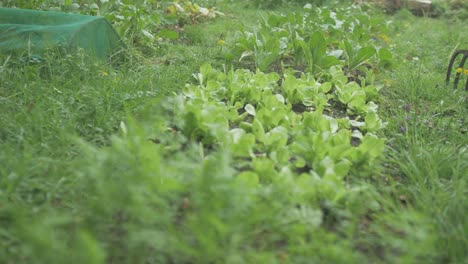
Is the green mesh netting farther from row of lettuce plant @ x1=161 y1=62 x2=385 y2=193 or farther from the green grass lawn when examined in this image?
row of lettuce plant @ x1=161 y1=62 x2=385 y2=193

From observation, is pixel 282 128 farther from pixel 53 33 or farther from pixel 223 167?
pixel 53 33

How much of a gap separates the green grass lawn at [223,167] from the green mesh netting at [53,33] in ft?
0.43

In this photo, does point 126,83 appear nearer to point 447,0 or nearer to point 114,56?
point 114,56

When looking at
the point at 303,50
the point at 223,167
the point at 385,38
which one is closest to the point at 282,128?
the point at 223,167

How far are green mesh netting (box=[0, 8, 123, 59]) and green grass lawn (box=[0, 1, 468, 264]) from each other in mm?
131

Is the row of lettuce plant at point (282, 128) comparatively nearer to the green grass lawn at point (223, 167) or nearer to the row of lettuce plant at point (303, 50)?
the green grass lawn at point (223, 167)

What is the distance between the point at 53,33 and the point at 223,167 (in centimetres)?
227

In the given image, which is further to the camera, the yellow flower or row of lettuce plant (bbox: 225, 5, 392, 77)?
the yellow flower

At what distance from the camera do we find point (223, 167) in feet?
4.97

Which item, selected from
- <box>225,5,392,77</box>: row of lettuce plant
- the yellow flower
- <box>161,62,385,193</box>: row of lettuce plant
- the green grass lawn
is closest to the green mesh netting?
the green grass lawn

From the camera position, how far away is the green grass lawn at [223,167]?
1420 mm

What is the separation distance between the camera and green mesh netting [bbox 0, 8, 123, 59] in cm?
312

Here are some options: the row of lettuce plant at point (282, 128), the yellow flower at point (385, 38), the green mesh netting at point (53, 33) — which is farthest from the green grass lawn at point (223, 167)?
the yellow flower at point (385, 38)

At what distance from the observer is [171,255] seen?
1.50 m
